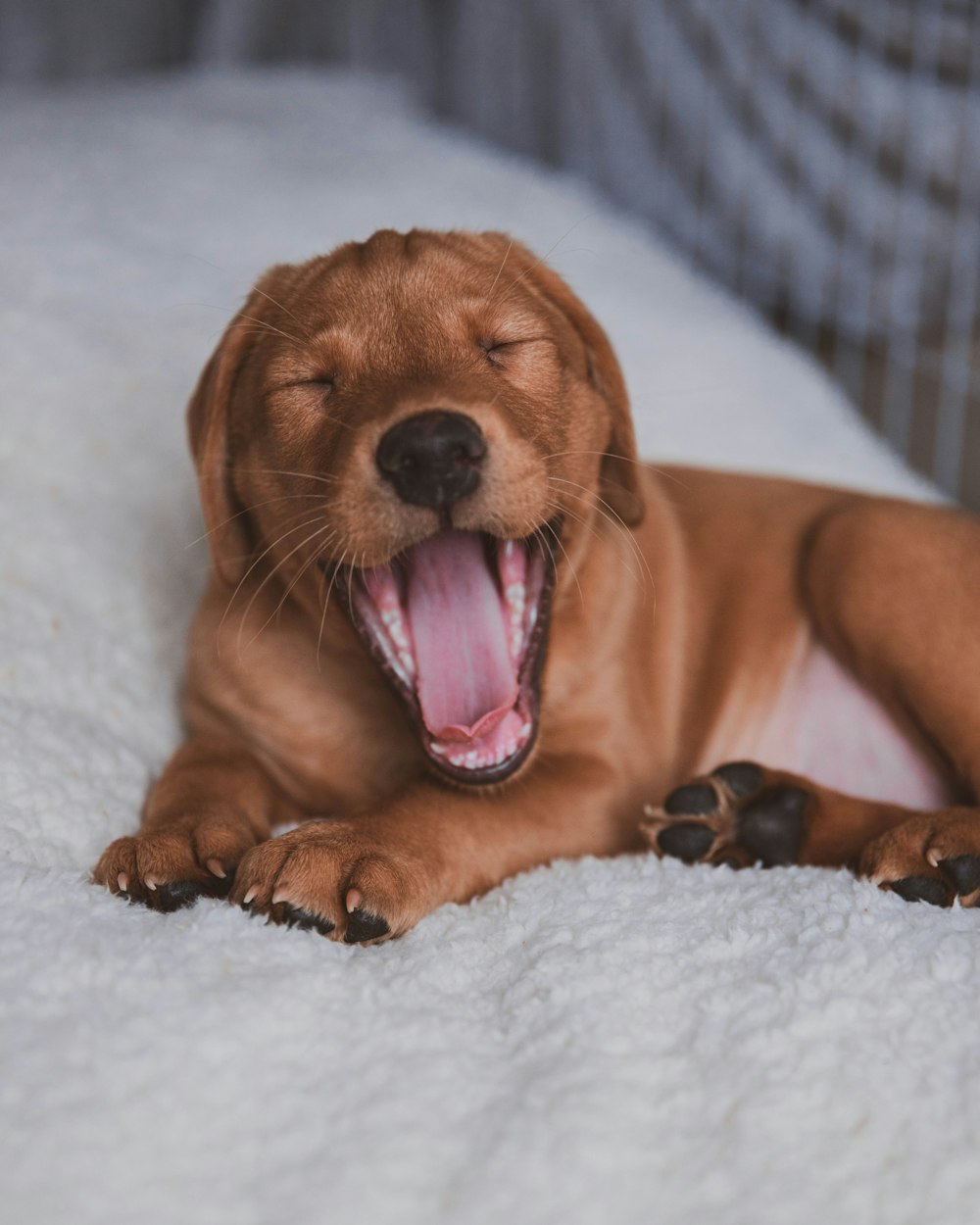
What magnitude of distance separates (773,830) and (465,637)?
60cm

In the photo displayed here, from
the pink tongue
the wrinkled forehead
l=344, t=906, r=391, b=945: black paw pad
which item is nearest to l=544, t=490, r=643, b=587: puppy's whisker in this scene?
the pink tongue

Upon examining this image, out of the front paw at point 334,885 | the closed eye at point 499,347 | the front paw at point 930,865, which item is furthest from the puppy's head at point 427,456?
the front paw at point 930,865

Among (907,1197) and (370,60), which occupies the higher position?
(370,60)

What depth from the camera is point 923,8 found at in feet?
12.5

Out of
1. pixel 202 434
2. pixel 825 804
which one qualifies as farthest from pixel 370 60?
pixel 825 804

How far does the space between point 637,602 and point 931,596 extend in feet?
1.88

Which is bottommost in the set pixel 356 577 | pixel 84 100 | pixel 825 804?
pixel 825 804

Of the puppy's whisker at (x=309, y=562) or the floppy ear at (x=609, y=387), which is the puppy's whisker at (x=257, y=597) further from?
the floppy ear at (x=609, y=387)

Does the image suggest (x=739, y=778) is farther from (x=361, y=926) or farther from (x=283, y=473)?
(x=283, y=473)

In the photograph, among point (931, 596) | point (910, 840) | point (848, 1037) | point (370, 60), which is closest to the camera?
point (848, 1037)

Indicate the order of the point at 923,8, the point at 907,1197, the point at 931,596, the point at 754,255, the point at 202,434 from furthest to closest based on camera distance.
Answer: the point at 754,255, the point at 923,8, the point at 931,596, the point at 202,434, the point at 907,1197

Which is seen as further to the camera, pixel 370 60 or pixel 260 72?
pixel 370 60

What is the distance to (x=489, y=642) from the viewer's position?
205 centimetres

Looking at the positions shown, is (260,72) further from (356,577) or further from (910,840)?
(910,840)
